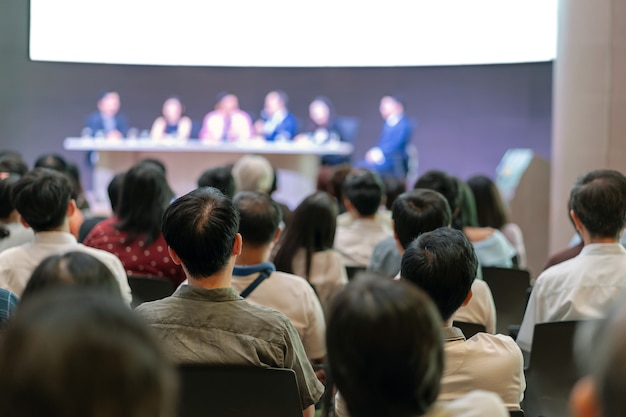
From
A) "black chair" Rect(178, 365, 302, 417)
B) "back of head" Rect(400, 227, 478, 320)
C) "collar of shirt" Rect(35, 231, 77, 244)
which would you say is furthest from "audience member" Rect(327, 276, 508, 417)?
"collar of shirt" Rect(35, 231, 77, 244)

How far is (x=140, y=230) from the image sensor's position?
11.5ft

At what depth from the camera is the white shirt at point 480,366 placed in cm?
187

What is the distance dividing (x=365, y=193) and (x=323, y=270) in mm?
828

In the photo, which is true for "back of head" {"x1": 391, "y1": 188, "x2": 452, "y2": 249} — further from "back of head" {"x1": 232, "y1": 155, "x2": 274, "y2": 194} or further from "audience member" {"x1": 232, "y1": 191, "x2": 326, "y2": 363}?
"back of head" {"x1": 232, "y1": 155, "x2": 274, "y2": 194}

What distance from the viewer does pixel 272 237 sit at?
296cm

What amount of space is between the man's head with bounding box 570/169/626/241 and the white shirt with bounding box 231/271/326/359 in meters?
1.04

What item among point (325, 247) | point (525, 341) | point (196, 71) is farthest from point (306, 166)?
point (525, 341)

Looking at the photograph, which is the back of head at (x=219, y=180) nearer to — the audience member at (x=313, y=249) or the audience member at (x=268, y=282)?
the audience member at (x=313, y=249)

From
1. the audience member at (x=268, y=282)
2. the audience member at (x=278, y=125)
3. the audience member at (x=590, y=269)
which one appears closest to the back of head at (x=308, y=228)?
the audience member at (x=268, y=282)

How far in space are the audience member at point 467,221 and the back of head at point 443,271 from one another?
1.85m

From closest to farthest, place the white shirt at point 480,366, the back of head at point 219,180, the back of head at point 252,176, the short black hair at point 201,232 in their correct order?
the white shirt at point 480,366 < the short black hair at point 201,232 < the back of head at point 219,180 < the back of head at point 252,176

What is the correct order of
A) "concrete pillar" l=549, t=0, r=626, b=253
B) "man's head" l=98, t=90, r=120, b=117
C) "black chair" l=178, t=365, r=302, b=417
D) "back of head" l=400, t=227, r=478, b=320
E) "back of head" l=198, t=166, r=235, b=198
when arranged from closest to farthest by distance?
"black chair" l=178, t=365, r=302, b=417 → "back of head" l=400, t=227, r=478, b=320 → "back of head" l=198, t=166, r=235, b=198 → "concrete pillar" l=549, t=0, r=626, b=253 → "man's head" l=98, t=90, r=120, b=117

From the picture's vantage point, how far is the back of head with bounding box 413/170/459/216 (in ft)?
12.6

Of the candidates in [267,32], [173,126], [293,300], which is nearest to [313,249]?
[293,300]
